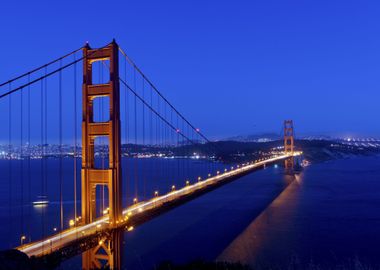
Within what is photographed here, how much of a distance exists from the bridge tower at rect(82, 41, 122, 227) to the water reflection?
4.21m

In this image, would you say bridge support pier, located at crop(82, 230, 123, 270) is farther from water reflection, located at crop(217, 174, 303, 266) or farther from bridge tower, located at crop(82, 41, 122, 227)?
water reflection, located at crop(217, 174, 303, 266)

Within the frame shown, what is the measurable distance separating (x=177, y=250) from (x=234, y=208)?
9630mm

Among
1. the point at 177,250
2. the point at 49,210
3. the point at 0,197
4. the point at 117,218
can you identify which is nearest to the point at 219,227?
the point at 177,250

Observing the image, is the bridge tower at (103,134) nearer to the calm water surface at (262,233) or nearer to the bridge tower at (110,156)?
the bridge tower at (110,156)

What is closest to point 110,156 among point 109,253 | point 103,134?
point 103,134

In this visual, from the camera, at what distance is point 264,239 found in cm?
1492

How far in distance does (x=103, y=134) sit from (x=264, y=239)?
8.38 metres

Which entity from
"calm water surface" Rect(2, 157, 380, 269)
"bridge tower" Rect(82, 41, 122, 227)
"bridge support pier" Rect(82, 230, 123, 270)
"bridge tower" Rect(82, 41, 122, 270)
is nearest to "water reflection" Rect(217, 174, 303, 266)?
"calm water surface" Rect(2, 157, 380, 269)

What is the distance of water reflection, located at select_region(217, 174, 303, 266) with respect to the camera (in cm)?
1259

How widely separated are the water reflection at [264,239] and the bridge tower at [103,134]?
421 centimetres

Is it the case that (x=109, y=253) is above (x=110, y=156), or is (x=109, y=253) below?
below

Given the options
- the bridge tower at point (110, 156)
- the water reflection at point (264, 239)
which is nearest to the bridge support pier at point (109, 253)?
the bridge tower at point (110, 156)

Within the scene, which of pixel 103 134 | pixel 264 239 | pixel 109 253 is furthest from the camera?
pixel 264 239

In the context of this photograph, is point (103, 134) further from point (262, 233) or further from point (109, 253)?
point (262, 233)
